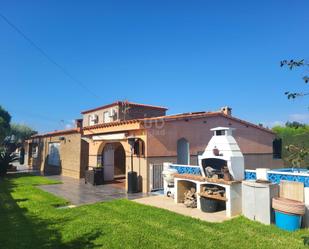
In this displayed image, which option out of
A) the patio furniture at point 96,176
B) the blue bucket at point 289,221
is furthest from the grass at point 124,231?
the patio furniture at point 96,176

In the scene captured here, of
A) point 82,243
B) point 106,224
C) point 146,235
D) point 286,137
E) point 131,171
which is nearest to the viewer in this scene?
point 82,243

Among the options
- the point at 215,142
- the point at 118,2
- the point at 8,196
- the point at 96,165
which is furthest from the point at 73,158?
the point at 215,142

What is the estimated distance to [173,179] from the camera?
509 inches

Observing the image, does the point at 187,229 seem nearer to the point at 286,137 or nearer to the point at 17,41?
the point at 17,41

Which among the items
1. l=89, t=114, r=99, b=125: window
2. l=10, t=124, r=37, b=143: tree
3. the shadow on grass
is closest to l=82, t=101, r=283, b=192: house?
the shadow on grass

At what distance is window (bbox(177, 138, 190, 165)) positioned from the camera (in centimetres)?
1638

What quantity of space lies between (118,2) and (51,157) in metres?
20.3

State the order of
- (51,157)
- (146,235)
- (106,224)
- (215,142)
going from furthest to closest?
1. (51,157)
2. (215,142)
3. (106,224)
4. (146,235)

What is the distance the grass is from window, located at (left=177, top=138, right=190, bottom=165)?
6203mm

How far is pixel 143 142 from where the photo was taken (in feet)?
49.0

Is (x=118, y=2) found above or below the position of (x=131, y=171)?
above

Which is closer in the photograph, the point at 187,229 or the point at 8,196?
the point at 187,229

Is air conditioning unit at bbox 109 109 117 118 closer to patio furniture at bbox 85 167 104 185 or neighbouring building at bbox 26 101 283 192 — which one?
neighbouring building at bbox 26 101 283 192

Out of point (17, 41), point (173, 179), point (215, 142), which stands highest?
point (17, 41)
